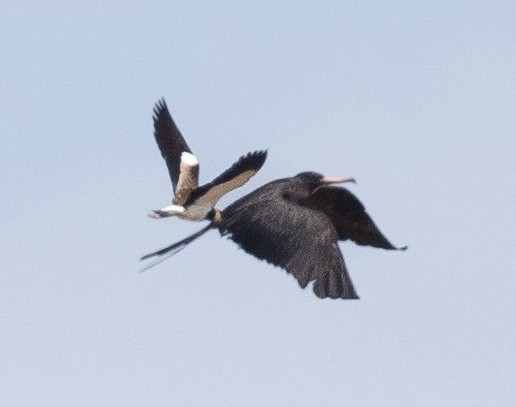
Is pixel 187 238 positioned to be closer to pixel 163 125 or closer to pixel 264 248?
pixel 264 248

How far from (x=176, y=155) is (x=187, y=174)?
1045mm

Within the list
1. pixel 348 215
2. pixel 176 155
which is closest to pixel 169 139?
pixel 176 155

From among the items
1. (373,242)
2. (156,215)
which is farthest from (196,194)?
(373,242)

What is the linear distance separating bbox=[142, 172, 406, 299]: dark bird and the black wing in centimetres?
162

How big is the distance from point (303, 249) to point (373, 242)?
97.0 inches

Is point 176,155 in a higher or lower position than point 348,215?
higher

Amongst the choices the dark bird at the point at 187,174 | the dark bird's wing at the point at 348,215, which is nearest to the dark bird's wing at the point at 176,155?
the dark bird at the point at 187,174

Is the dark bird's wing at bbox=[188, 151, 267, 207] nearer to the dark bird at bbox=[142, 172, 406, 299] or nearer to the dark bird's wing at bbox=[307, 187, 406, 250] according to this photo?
the dark bird at bbox=[142, 172, 406, 299]

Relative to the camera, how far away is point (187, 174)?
123 feet

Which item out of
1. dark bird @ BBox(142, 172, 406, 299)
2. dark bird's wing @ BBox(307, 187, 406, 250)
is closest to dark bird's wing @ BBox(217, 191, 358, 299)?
dark bird @ BBox(142, 172, 406, 299)

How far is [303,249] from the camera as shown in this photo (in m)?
35.8

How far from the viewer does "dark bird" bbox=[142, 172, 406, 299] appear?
35.5 meters

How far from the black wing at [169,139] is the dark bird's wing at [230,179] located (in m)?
1.59

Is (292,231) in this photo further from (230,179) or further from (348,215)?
(348,215)
